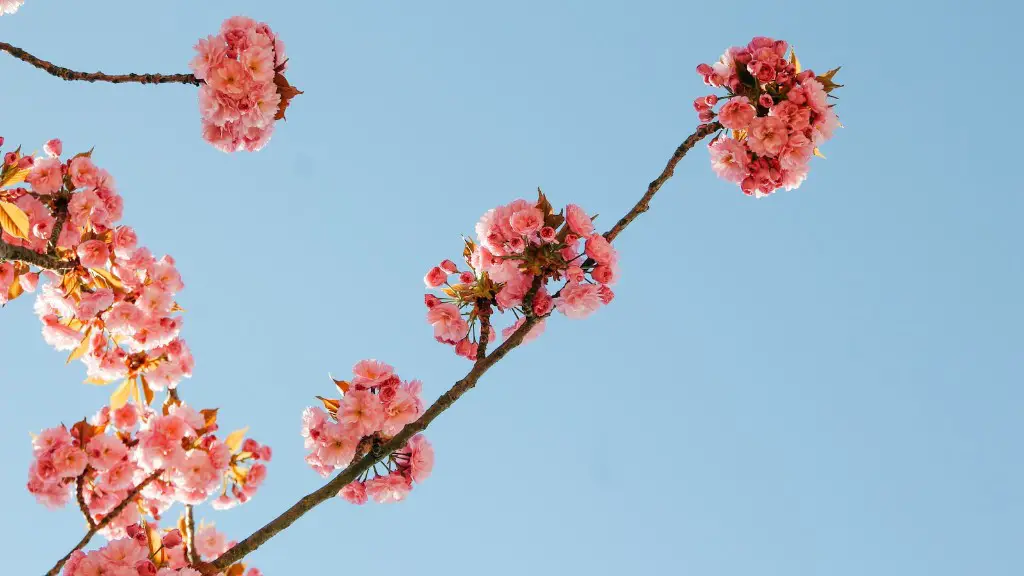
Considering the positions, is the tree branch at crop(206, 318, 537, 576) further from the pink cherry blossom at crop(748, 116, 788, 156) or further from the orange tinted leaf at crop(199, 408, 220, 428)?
the pink cherry blossom at crop(748, 116, 788, 156)

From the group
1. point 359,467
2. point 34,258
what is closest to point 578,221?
point 359,467

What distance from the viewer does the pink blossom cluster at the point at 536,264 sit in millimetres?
4160

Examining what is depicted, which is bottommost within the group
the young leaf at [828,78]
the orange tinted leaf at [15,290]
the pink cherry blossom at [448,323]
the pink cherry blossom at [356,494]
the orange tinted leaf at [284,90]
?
the orange tinted leaf at [15,290]

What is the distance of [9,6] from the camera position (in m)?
4.54

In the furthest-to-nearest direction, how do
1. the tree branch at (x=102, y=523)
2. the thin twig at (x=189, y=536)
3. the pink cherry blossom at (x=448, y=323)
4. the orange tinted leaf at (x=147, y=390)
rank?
1. the orange tinted leaf at (x=147, y=390)
2. the pink cherry blossom at (x=448, y=323)
3. the thin twig at (x=189, y=536)
4. the tree branch at (x=102, y=523)

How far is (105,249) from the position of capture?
4.75 meters

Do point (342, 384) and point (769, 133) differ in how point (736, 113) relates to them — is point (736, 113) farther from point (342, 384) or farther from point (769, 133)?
point (342, 384)

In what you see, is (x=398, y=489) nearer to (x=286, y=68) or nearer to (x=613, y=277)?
(x=613, y=277)

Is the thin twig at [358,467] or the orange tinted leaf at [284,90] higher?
the orange tinted leaf at [284,90]

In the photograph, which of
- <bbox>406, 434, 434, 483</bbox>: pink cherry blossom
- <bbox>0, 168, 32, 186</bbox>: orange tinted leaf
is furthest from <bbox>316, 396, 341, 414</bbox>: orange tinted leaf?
<bbox>0, 168, 32, 186</bbox>: orange tinted leaf

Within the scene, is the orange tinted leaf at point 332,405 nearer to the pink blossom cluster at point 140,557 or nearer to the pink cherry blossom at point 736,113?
the pink blossom cluster at point 140,557

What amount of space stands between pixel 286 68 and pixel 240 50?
0.90 ft

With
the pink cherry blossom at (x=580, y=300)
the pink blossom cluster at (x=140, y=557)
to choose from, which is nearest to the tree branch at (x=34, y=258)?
the pink blossom cluster at (x=140, y=557)

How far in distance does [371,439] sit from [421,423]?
0.39 meters
